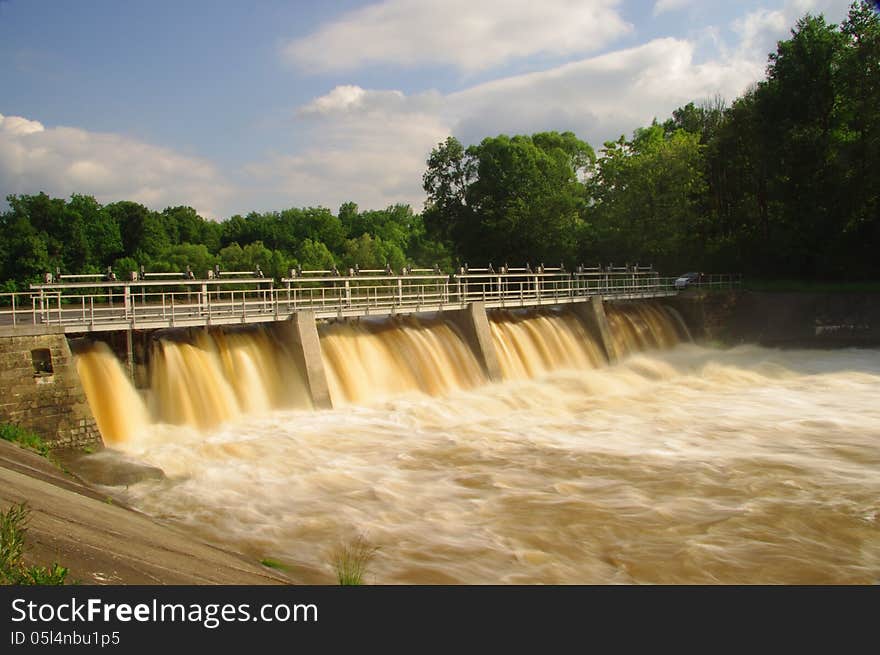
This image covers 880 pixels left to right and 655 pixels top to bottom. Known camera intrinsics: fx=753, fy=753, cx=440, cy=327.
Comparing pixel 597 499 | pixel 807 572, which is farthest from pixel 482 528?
pixel 807 572

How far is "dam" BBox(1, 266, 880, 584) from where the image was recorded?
1245 cm

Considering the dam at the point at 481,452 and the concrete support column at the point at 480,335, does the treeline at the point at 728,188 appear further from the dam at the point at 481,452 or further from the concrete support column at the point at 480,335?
the concrete support column at the point at 480,335

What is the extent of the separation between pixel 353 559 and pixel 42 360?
A: 9.93 metres

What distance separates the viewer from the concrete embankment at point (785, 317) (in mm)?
41531

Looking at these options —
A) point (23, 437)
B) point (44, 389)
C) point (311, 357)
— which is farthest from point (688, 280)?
point (23, 437)

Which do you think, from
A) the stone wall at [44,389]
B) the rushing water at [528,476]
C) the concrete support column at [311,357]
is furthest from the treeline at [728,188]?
the stone wall at [44,389]

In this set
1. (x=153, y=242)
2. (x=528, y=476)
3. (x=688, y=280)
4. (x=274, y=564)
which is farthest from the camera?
(x=153, y=242)

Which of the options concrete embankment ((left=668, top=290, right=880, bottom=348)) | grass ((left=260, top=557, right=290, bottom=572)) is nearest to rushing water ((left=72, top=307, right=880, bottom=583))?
grass ((left=260, top=557, right=290, bottom=572))

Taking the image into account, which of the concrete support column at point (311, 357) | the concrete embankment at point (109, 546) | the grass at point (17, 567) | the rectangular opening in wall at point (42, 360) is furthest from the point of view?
the concrete support column at point (311, 357)

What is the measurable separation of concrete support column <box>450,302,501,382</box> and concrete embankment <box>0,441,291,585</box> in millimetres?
18312

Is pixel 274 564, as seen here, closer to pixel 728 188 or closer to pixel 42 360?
pixel 42 360

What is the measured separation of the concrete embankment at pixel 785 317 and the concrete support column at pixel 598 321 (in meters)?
8.90

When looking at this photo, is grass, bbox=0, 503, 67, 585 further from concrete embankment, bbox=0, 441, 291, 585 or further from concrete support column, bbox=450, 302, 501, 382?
concrete support column, bbox=450, 302, 501, 382

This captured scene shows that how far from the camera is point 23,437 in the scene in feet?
52.7
